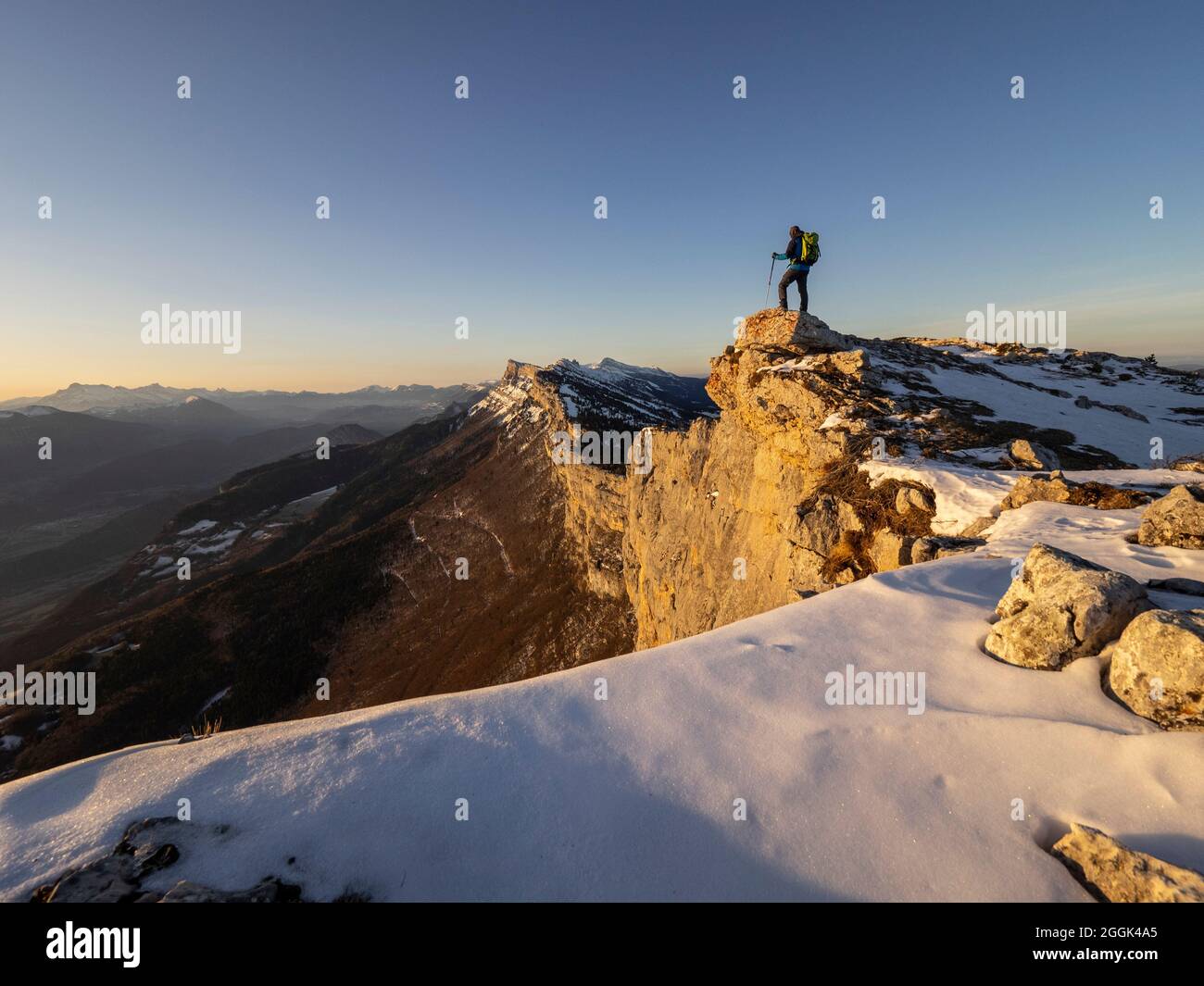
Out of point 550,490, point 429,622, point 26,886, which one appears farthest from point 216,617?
point 26,886

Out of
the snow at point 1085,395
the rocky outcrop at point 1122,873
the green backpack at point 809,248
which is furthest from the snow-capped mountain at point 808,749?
the green backpack at point 809,248

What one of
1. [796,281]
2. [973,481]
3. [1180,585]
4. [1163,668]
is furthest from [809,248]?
[1163,668]

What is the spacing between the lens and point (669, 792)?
407 centimetres

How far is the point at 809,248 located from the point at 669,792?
20.5 metres

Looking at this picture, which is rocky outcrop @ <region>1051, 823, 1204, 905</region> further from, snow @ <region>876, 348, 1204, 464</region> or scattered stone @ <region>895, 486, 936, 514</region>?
snow @ <region>876, 348, 1204, 464</region>

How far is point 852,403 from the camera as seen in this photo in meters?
18.2

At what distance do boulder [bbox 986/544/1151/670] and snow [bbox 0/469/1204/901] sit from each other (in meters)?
0.21

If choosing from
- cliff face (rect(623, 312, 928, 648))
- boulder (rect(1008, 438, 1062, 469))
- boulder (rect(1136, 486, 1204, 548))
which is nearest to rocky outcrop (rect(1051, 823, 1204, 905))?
boulder (rect(1136, 486, 1204, 548))

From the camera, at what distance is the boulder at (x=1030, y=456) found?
526 inches

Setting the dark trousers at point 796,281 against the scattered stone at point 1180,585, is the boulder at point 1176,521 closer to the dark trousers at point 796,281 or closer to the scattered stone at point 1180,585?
the scattered stone at point 1180,585

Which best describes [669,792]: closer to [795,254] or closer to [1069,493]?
[1069,493]

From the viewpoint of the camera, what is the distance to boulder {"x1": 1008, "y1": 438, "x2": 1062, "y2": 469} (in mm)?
13359
